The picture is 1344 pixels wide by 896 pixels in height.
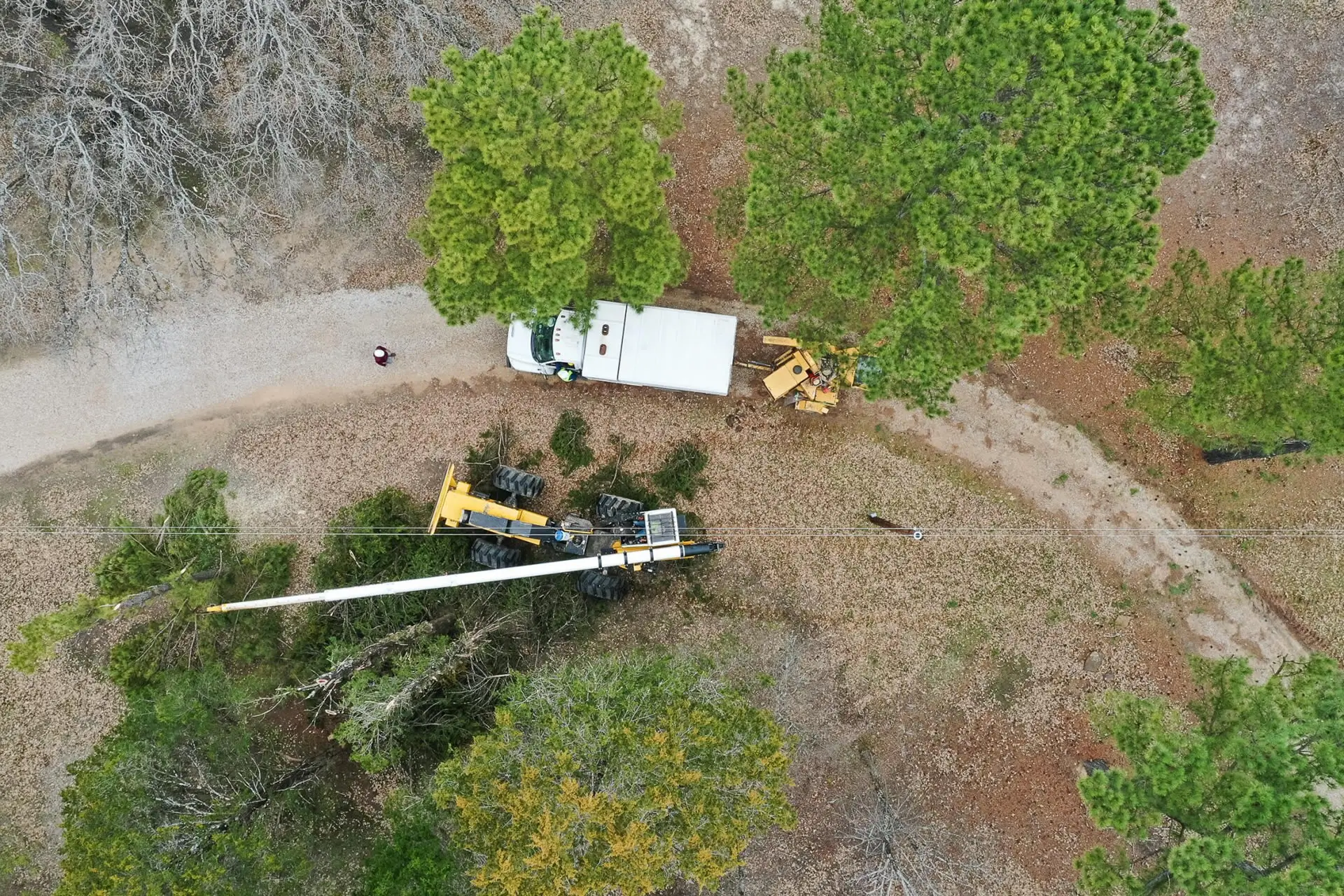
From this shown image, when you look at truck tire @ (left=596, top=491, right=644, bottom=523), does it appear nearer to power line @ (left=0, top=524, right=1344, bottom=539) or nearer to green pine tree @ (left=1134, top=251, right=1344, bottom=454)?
power line @ (left=0, top=524, right=1344, bottom=539)

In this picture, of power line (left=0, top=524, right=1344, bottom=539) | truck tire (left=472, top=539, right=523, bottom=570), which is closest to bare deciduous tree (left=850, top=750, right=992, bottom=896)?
power line (left=0, top=524, right=1344, bottom=539)

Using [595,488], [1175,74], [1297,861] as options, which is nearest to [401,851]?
[595,488]

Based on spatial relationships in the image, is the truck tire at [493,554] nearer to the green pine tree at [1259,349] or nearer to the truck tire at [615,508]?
the truck tire at [615,508]

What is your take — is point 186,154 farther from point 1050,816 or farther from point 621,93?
point 1050,816

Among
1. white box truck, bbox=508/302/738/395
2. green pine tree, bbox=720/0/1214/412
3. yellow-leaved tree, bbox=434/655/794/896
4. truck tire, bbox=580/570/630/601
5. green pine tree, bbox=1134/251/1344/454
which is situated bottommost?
yellow-leaved tree, bbox=434/655/794/896

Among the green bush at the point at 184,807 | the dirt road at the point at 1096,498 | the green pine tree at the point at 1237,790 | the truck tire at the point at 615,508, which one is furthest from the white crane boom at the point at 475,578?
the green pine tree at the point at 1237,790

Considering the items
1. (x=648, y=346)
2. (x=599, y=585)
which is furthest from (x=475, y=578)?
(x=648, y=346)
